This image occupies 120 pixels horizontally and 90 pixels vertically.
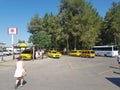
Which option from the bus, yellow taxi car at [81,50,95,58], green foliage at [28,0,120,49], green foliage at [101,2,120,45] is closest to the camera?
yellow taxi car at [81,50,95,58]

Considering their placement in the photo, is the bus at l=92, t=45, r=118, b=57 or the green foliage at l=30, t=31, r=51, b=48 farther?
the green foliage at l=30, t=31, r=51, b=48

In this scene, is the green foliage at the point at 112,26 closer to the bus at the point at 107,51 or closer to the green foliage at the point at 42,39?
A: the bus at the point at 107,51

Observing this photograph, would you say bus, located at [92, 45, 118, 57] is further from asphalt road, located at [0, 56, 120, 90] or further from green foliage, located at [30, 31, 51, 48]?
asphalt road, located at [0, 56, 120, 90]

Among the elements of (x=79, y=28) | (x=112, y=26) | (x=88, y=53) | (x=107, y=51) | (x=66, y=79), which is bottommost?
(x=66, y=79)

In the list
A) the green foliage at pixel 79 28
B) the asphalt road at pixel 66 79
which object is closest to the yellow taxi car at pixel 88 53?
the green foliage at pixel 79 28

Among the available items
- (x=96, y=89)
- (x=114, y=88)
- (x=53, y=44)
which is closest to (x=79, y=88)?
(x=96, y=89)

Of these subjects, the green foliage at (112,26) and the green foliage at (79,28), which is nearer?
the green foliage at (79,28)

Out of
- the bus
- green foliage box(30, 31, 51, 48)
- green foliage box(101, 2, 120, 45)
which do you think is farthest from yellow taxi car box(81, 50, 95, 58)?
green foliage box(30, 31, 51, 48)

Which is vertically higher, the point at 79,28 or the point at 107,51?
the point at 79,28

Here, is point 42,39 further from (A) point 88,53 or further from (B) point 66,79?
(B) point 66,79

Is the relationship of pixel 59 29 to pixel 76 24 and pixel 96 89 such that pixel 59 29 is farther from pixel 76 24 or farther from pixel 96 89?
pixel 96 89

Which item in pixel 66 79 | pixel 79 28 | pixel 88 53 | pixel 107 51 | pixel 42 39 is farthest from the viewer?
pixel 42 39

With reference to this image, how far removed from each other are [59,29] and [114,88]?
221ft

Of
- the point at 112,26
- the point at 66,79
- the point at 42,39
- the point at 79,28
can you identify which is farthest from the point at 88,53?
the point at 66,79
